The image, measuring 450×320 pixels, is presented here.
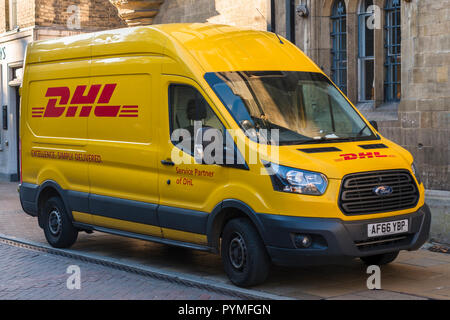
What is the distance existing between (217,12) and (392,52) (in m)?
4.98

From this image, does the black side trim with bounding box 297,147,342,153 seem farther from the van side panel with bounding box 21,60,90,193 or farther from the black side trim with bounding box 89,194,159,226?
the van side panel with bounding box 21,60,90,193

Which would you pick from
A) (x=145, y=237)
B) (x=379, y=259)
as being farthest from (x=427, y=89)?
(x=145, y=237)

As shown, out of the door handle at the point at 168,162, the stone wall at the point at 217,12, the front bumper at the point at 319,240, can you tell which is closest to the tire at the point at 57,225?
the door handle at the point at 168,162

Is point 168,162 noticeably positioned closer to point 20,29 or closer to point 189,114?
point 189,114

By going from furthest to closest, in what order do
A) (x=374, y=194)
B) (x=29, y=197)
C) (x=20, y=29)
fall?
(x=20, y=29)
(x=29, y=197)
(x=374, y=194)

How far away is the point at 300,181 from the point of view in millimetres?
7906

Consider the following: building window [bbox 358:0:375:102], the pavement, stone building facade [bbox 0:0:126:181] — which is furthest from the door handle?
stone building facade [bbox 0:0:126:181]

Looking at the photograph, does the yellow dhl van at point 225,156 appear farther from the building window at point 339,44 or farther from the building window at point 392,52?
the building window at point 339,44

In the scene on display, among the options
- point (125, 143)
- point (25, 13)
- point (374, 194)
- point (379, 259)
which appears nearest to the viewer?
point (374, 194)

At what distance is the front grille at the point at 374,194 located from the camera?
26.0 ft

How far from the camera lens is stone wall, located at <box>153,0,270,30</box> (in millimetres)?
16984

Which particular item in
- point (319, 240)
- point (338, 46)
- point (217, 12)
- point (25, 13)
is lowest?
point (319, 240)

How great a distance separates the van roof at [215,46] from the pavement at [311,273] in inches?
88.5
